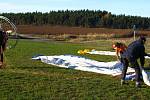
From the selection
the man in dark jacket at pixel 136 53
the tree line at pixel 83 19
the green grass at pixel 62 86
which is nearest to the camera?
the green grass at pixel 62 86

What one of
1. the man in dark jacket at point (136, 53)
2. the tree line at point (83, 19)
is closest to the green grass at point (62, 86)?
the man in dark jacket at point (136, 53)

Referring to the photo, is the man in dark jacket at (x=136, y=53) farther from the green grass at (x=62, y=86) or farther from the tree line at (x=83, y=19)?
the tree line at (x=83, y=19)

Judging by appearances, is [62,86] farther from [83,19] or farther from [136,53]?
[83,19]

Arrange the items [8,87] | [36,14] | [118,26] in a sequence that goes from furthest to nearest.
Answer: [36,14] → [118,26] → [8,87]

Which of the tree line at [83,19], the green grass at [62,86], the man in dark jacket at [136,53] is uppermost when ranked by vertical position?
the man in dark jacket at [136,53]

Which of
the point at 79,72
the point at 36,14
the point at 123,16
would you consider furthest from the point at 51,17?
the point at 79,72

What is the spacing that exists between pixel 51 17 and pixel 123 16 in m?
20.6

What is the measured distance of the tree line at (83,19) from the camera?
118m

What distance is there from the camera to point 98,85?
16484 mm

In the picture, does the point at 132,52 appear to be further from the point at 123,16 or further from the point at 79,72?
the point at 123,16

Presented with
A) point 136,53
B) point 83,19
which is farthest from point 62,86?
point 83,19

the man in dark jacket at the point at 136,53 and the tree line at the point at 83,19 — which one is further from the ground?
the man in dark jacket at the point at 136,53

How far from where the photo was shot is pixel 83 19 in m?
126

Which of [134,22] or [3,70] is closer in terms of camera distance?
[3,70]
